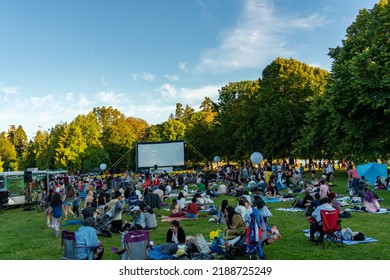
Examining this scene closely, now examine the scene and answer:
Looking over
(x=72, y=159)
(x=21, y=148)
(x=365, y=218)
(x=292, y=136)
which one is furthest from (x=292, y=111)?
(x=21, y=148)

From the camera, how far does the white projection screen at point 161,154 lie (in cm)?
3834

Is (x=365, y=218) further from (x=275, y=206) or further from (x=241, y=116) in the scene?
(x=241, y=116)

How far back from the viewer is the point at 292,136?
32938 mm

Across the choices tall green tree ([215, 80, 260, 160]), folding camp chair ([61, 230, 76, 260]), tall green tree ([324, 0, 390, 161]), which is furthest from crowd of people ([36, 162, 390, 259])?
tall green tree ([215, 80, 260, 160])

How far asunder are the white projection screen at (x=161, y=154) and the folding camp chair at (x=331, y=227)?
98.6 ft

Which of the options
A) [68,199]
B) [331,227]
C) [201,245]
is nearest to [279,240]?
[331,227]

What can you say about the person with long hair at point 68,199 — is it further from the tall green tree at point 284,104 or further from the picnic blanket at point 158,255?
the tall green tree at point 284,104

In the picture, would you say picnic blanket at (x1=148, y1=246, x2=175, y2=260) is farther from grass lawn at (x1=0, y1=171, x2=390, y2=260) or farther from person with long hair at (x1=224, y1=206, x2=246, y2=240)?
person with long hair at (x1=224, y1=206, x2=246, y2=240)

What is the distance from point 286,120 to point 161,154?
47.0 feet

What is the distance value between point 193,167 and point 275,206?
4303cm

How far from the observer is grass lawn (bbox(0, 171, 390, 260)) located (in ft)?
25.4

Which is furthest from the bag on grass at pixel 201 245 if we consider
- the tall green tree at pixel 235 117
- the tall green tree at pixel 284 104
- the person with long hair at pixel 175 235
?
the tall green tree at pixel 235 117

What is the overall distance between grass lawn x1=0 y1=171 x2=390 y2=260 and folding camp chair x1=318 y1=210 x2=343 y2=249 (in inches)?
8.9

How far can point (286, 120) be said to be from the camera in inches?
1298
